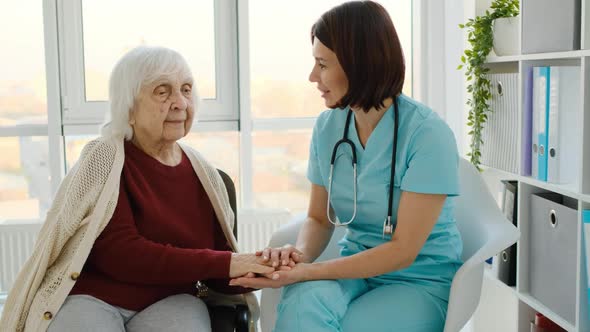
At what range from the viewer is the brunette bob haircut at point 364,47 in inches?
68.5

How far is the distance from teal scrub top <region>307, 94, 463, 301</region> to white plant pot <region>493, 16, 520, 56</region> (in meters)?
0.87

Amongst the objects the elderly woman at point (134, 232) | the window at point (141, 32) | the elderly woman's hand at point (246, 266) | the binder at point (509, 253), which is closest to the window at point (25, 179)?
the window at point (141, 32)

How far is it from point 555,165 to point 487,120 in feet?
1.89

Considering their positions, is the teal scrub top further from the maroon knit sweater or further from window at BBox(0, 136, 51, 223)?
window at BBox(0, 136, 51, 223)

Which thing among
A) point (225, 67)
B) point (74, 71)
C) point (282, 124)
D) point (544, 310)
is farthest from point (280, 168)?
point (544, 310)

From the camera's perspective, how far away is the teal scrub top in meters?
1.73

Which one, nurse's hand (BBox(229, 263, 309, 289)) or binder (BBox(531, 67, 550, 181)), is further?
binder (BBox(531, 67, 550, 181))

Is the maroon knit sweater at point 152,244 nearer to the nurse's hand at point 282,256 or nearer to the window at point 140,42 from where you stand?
the nurse's hand at point 282,256

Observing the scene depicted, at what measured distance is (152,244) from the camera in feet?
5.93

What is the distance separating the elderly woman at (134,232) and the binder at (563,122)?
3.19 feet

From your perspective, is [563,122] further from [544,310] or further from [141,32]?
[141,32]

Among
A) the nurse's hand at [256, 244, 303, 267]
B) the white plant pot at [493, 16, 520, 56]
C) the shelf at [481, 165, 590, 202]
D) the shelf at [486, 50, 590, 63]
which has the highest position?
the white plant pot at [493, 16, 520, 56]

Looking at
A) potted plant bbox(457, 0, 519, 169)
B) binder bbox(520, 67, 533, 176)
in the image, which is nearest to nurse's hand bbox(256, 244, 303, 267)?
binder bbox(520, 67, 533, 176)

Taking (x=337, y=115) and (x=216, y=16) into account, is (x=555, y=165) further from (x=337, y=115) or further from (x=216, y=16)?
(x=216, y=16)
